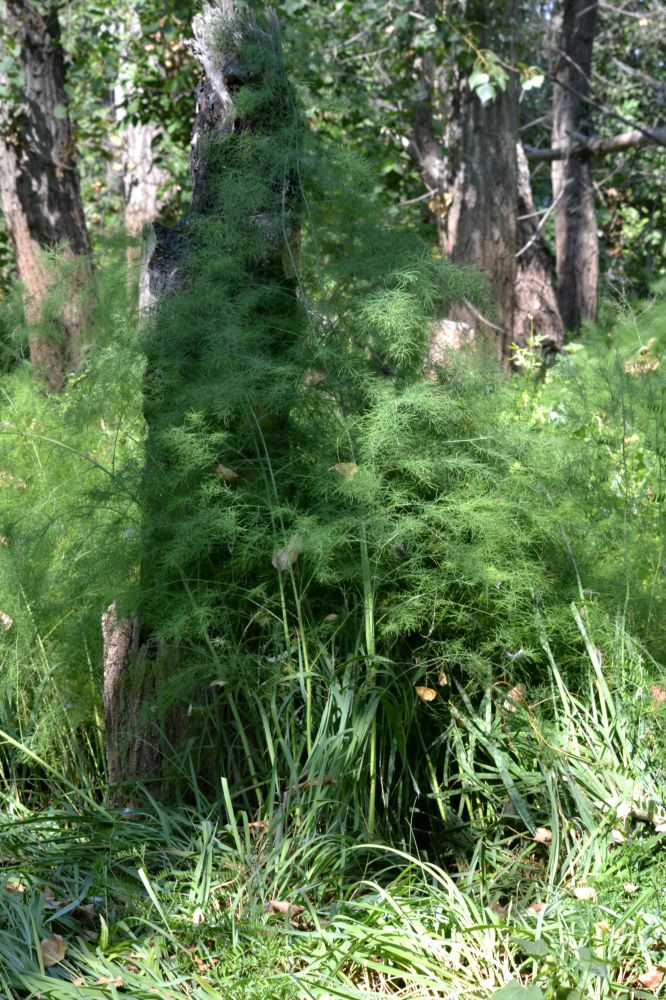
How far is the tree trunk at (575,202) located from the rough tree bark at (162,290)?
28.1ft

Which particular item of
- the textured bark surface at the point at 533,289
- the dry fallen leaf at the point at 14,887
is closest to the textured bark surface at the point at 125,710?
the dry fallen leaf at the point at 14,887

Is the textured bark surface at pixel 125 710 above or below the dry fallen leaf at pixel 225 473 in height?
below

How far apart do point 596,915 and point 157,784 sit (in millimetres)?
1428

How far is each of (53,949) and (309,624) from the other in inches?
43.6

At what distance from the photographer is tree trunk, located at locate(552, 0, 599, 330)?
11.9 meters

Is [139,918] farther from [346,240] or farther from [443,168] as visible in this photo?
[443,168]

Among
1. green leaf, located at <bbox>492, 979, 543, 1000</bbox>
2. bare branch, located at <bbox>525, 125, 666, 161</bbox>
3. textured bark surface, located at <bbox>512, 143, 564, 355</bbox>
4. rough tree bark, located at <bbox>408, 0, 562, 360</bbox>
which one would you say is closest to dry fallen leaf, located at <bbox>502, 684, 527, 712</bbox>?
green leaf, located at <bbox>492, 979, 543, 1000</bbox>

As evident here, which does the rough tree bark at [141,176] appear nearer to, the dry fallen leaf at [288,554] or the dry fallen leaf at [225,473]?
the dry fallen leaf at [225,473]

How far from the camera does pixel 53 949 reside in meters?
2.72

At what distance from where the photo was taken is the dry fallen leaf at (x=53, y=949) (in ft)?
8.84

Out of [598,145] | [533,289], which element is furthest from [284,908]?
[598,145]

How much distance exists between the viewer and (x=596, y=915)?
8.75 ft

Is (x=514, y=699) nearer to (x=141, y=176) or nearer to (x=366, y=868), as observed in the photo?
(x=366, y=868)

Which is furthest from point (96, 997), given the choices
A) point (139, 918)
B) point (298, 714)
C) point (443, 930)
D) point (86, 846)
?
point (298, 714)
